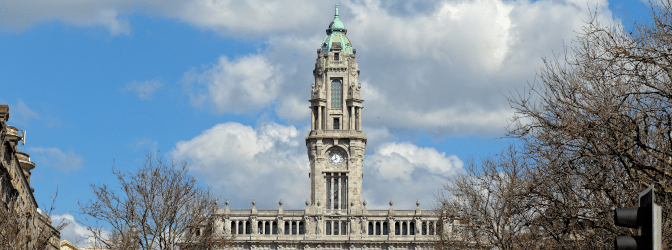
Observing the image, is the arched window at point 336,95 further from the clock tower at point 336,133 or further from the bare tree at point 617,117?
the bare tree at point 617,117

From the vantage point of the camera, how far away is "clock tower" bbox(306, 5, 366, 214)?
15612cm

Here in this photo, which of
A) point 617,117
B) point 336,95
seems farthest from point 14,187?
point 336,95

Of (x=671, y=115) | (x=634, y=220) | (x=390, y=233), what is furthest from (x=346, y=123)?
(x=634, y=220)

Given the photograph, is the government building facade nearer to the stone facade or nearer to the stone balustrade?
the stone balustrade

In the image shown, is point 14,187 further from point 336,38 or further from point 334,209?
point 336,38

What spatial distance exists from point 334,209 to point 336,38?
31.7 m

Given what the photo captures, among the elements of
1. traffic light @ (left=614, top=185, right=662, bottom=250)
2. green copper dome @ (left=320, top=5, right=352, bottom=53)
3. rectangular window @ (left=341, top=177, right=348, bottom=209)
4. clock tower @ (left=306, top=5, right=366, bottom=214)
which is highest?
green copper dome @ (left=320, top=5, right=352, bottom=53)

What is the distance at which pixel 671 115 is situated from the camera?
3028cm

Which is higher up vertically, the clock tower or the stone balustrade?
the clock tower

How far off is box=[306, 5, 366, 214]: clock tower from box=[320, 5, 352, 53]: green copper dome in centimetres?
22

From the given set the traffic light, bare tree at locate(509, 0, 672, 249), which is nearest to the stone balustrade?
bare tree at locate(509, 0, 672, 249)

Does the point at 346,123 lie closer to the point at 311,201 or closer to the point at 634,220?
the point at 311,201

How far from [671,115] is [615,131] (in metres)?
2.08

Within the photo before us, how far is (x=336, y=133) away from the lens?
156 m
